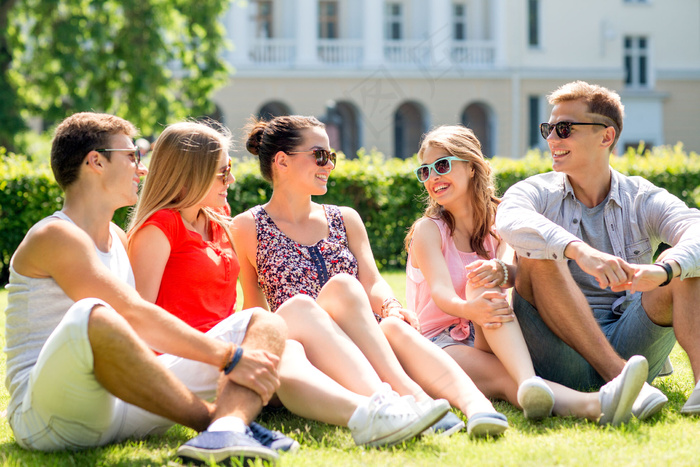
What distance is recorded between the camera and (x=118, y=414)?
2873 millimetres

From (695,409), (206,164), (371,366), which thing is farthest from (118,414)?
(695,409)

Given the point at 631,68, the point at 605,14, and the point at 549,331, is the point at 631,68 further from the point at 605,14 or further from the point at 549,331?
the point at 549,331

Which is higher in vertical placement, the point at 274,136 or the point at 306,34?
the point at 306,34

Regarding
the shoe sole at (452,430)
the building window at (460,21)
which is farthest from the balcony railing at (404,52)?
the shoe sole at (452,430)

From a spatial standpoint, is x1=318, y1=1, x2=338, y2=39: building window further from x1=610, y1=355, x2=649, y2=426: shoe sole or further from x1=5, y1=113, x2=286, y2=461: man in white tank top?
x1=610, y1=355, x2=649, y2=426: shoe sole

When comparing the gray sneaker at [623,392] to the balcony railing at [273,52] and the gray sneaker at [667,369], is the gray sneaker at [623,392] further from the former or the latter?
the balcony railing at [273,52]

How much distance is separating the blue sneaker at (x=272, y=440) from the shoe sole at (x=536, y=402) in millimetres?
1021

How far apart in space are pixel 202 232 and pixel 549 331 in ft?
5.86

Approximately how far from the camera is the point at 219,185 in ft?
12.4

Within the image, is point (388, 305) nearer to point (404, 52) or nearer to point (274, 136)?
point (274, 136)

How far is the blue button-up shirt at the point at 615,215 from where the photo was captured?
346 cm

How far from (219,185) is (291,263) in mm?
561

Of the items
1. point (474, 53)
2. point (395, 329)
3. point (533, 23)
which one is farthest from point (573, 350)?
point (533, 23)

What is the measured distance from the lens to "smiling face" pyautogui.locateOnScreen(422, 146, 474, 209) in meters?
4.01
